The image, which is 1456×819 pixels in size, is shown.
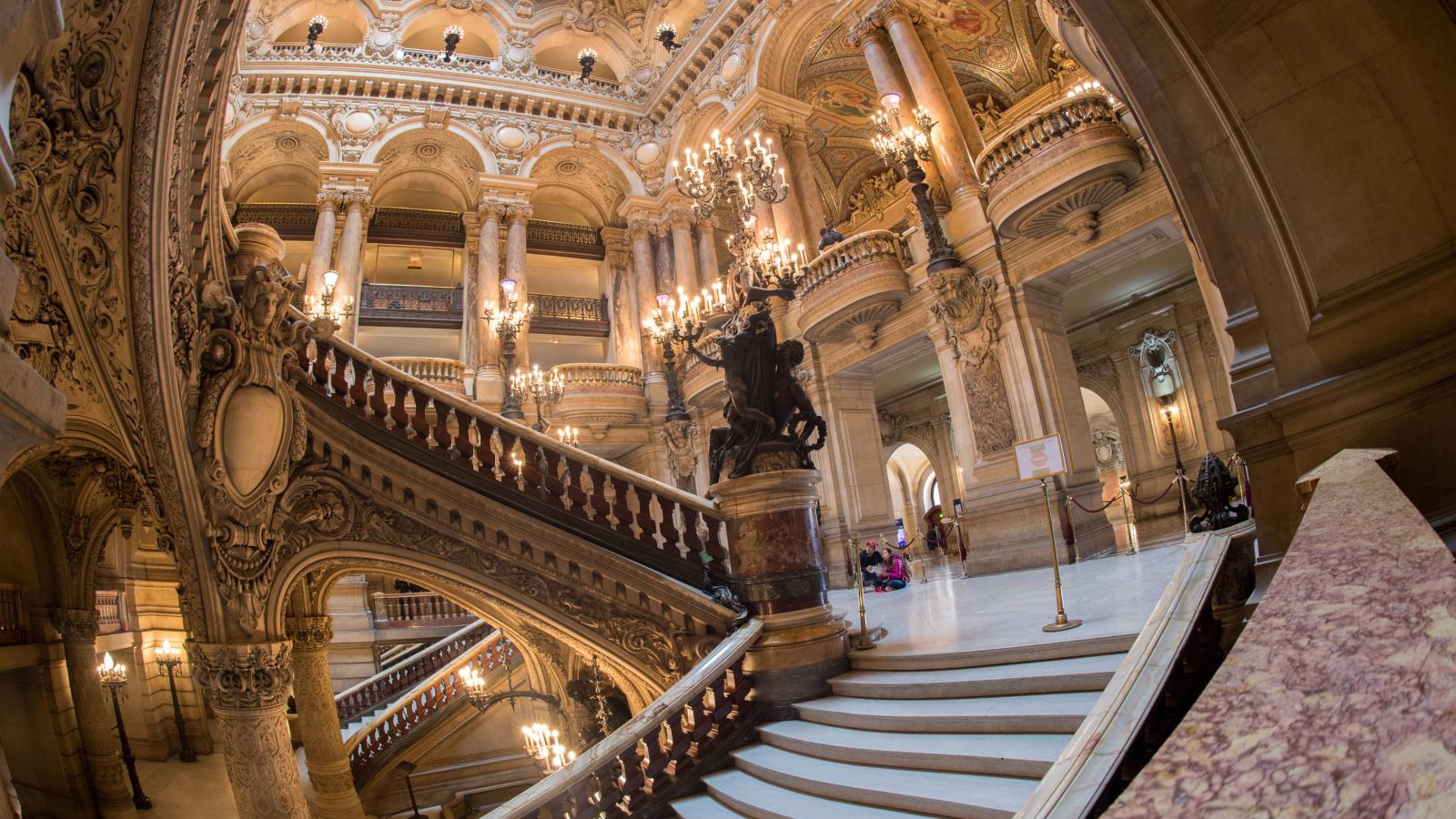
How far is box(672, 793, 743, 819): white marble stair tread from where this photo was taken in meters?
4.03

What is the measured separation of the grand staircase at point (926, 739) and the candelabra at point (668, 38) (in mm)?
20825

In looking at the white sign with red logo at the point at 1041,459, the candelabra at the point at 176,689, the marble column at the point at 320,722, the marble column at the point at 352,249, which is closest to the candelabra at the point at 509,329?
the marble column at the point at 352,249

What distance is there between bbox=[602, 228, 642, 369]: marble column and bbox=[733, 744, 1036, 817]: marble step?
54.5 feet

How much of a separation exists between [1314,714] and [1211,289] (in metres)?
9.24

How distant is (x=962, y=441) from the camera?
12.2m

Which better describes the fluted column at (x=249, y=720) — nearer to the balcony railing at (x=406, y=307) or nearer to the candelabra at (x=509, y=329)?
the candelabra at (x=509, y=329)

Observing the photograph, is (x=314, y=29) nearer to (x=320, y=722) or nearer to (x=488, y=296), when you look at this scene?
(x=488, y=296)

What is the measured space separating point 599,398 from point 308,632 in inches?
411

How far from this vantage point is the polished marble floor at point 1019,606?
15.5 feet

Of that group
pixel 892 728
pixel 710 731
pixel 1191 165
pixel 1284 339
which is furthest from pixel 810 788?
pixel 1191 165

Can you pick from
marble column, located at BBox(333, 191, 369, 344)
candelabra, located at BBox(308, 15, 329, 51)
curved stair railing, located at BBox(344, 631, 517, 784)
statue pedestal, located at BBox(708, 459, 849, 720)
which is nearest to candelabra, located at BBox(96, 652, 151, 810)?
curved stair railing, located at BBox(344, 631, 517, 784)

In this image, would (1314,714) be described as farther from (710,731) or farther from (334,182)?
(334,182)

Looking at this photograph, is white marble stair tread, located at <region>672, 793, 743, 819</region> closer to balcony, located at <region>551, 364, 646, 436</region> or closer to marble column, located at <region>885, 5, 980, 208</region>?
marble column, located at <region>885, 5, 980, 208</region>

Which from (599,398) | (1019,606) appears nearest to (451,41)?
(599,398)
